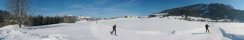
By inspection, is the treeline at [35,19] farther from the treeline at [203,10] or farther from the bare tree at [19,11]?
the treeline at [203,10]

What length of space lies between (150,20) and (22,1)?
27097 millimetres

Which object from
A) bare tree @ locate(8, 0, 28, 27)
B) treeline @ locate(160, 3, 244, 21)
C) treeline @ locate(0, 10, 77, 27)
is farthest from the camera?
treeline @ locate(0, 10, 77, 27)

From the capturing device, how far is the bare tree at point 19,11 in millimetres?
63281

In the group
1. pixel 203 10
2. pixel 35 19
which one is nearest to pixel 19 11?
pixel 203 10

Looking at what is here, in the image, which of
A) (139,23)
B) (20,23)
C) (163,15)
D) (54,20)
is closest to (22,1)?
(20,23)

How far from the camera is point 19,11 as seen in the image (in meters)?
64.9

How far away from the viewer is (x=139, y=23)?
47.3 metres

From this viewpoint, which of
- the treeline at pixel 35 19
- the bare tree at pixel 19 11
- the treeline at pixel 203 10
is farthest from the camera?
the treeline at pixel 35 19

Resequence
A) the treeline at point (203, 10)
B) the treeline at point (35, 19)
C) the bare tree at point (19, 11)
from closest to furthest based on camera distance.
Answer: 1. the treeline at point (203, 10)
2. the bare tree at point (19, 11)
3. the treeline at point (35, 19)

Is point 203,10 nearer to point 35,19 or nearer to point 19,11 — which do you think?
point 19,11

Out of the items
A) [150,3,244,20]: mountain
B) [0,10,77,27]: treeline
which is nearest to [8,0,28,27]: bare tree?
[0,10,77,27]: treeline

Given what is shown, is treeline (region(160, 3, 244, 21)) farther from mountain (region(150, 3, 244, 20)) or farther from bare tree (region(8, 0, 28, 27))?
bare tree (region(8, 0, 28, 27))

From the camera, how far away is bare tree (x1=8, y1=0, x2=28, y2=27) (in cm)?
6328

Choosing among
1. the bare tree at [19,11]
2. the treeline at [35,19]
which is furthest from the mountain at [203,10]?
the treeline at [35,19]
